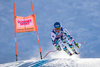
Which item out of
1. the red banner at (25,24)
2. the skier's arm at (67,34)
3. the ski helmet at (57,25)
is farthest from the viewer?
the red banner at (25,24)

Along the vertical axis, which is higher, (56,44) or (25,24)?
(25,24)

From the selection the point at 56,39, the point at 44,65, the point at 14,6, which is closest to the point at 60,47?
the point at 56,39

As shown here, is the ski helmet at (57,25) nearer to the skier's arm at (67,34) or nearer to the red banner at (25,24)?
the skier's arm at (67,34)

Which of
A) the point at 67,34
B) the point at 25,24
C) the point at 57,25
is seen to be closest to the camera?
the point at 57,25

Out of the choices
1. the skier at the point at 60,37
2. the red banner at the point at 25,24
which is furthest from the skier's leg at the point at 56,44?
the red banner at the point at 25,24

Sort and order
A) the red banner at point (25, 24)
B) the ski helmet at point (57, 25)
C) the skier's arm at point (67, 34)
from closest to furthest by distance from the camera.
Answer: the ski helmet at point (57, 25)
the skier's arm at point (67, 34)
the red banner at point (25, 24)

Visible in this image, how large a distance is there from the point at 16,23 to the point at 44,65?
5632 millimetres

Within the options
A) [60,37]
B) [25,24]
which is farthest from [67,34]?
[25,24]

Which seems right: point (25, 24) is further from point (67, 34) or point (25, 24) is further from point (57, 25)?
point (67, 34)

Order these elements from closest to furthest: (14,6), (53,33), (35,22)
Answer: (53,33), (35,22), (14,6)

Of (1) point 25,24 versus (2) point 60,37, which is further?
(1) point 25,24

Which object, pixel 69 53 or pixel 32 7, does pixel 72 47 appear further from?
pixel 32 7

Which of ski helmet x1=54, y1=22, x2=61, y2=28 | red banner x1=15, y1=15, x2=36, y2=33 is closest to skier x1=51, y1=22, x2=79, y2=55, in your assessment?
ski helmet x1=54, y1=22, x2=61, y2=28

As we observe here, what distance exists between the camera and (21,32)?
1071 cm
